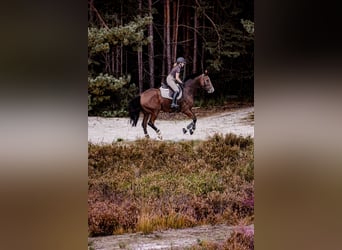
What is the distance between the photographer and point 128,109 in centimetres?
336

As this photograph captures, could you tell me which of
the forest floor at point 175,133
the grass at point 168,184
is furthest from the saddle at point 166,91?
the grass at point 168,184

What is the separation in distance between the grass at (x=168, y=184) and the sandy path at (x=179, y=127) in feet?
0.15

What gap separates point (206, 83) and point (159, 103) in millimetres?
378

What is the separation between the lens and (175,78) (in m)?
3.43

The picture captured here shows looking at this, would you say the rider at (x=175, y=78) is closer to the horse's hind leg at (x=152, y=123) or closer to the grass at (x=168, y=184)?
the horse's hind leg at (x=152, y=123)

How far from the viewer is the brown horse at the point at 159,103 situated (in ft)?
→ 11.1

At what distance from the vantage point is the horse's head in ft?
11.3

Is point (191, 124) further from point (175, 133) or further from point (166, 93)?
point (166, 93)

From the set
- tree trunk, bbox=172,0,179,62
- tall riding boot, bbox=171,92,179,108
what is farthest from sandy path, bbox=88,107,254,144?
tree trunk, bbox=172,0,179,62

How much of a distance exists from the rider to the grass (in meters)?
0.33
